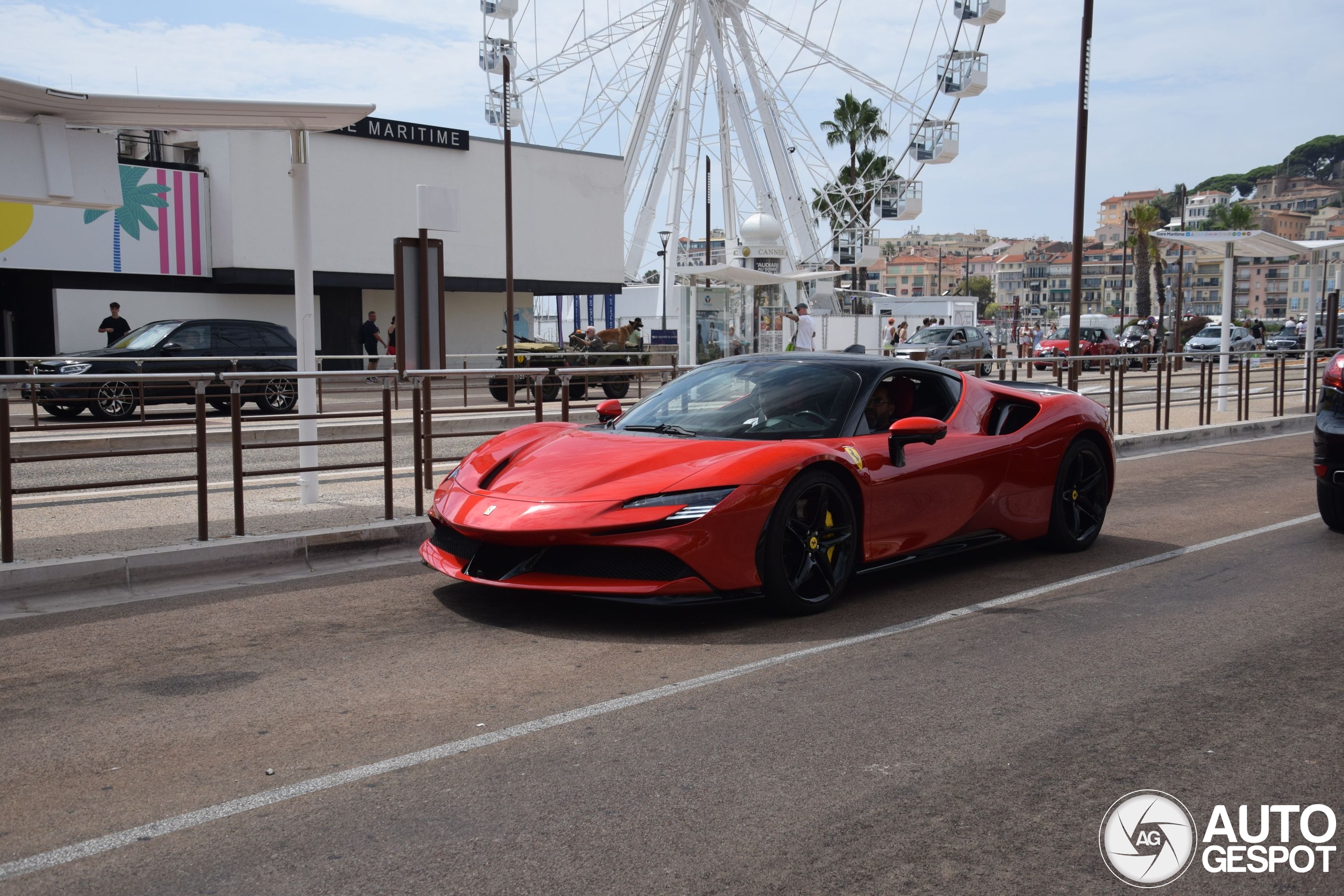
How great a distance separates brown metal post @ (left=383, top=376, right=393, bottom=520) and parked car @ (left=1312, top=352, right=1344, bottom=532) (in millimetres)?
6362

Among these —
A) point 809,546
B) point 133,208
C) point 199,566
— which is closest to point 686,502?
point 809,546

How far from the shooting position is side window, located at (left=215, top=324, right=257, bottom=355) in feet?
66.2

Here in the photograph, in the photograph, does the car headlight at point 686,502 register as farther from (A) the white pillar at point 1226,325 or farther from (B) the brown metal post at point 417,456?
(A) the white pillar at point 1226,325

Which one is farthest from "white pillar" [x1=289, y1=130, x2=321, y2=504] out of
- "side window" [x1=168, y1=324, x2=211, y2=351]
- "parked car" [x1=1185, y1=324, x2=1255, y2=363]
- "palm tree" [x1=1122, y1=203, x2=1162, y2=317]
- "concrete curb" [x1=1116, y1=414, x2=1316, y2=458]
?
"palm tree" [x1=1122, y1=203, x2=1162, y2=317]

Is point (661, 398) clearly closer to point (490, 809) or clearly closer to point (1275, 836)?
point (490, 809)

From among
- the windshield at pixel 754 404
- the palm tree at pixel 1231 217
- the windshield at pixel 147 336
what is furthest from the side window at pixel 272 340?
the palm tree at pixel 1231 217

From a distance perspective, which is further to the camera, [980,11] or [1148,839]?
[980,11]

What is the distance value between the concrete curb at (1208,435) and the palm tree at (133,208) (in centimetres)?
2482

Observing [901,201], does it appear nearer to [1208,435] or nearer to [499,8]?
[499,8]

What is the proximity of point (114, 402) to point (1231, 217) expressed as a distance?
10402 cm

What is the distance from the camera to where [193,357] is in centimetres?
1856

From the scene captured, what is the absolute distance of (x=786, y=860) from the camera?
3.19 meters

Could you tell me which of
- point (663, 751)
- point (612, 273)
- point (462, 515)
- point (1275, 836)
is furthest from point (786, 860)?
point (612, 273)

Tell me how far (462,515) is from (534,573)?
54cm
